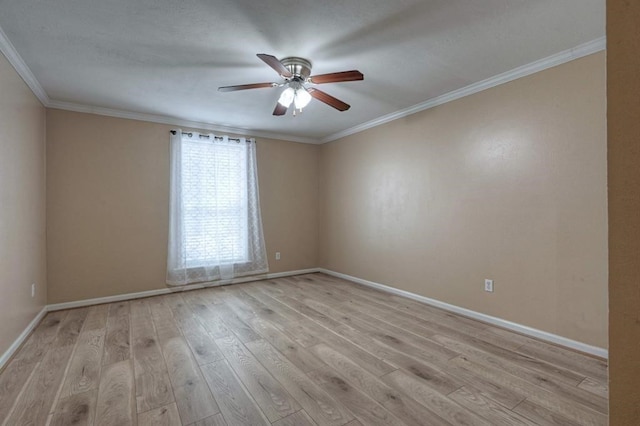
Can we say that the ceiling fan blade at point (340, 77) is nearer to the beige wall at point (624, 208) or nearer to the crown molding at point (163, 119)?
the beige wall at point (624, 208)

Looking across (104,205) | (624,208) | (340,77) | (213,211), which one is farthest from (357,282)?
(624,208)

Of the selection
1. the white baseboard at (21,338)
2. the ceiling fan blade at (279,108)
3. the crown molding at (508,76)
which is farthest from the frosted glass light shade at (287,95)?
the white baseboard at (21,338)

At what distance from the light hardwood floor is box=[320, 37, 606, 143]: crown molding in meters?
2.34

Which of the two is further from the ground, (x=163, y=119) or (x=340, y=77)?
(x=163, y=119)

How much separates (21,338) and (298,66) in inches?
130

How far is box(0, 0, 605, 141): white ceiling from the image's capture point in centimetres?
188

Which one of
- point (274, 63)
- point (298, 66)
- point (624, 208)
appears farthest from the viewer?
point (298, 66)

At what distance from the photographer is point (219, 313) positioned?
3.32 metres

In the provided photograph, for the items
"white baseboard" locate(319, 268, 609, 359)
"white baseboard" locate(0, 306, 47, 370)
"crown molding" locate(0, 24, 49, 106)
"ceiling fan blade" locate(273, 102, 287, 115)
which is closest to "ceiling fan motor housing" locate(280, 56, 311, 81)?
"ceiling fan blade" locate(273, 102, 287, 115)

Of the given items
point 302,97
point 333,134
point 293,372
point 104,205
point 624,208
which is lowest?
point 293,372

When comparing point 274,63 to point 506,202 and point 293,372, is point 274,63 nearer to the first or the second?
point 293,372

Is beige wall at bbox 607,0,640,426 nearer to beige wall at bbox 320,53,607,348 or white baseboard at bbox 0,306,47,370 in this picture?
beige wall at bbox 320,53,607,348

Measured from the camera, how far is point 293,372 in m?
2.10

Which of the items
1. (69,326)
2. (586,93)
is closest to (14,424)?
(69,326)
